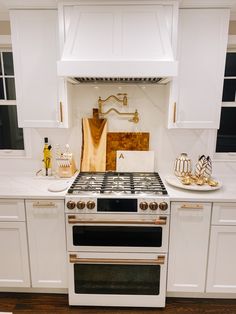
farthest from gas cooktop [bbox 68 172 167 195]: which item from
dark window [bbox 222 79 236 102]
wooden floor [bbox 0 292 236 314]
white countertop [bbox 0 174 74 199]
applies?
dark window [bbox 222 79 236 102]

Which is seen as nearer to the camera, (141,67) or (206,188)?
(141,67)

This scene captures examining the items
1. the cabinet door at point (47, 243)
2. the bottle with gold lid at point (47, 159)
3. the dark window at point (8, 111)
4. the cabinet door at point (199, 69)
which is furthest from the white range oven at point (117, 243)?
the dark window at point (8, 111)

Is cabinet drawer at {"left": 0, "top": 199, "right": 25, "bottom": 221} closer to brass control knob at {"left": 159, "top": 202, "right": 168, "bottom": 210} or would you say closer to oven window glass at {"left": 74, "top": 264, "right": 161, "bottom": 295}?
oven window glass at {"left": 74, "top": 264, "right": 161, "bottom": 295}

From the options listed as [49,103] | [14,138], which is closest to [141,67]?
[49,103]

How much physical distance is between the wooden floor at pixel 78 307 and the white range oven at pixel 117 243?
59 mm

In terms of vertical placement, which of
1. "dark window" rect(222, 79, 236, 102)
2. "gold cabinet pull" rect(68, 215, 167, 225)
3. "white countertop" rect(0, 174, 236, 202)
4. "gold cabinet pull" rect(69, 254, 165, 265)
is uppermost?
"dark window" rect(222, 79, 236, 102)

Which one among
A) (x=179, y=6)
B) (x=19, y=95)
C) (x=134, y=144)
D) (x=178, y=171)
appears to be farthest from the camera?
(x=134, y=144)

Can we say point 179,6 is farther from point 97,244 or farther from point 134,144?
point 97,244

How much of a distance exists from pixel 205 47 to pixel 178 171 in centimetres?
108

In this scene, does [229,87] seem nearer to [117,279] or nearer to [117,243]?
[117,243]

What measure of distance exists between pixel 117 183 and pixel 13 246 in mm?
1007

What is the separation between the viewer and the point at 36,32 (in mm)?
2078

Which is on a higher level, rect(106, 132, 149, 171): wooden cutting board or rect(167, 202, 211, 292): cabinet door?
rect(106, 132, 149, 171): wooden cutting board

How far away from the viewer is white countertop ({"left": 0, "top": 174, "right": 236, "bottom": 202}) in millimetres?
1979
